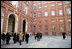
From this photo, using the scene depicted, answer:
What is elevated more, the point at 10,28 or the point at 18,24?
the point at 18,24

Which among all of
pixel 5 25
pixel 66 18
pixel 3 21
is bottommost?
pixel 5 25

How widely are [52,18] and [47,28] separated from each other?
4.45 metres

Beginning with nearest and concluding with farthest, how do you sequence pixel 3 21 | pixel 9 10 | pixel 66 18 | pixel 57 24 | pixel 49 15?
pixel 3 21 < pixel 9 10 < pixel 66 18 < pixel 57 24 < pixel 49 15

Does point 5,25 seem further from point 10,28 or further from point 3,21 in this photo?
point 10,28

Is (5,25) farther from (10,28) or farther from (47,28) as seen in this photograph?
(47,28)

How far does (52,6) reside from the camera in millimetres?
24922

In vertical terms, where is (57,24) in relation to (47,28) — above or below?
above

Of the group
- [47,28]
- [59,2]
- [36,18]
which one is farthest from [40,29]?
[59,2]

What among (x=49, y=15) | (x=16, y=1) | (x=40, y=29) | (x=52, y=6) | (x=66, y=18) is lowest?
(x=40, y=29)

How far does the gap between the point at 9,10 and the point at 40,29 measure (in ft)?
50.0

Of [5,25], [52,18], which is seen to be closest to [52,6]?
[52,18]

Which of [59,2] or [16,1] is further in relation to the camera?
[59,2]

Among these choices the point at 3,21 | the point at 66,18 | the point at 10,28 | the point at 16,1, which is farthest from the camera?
the point at 66,18

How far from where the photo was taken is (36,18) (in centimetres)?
2609
